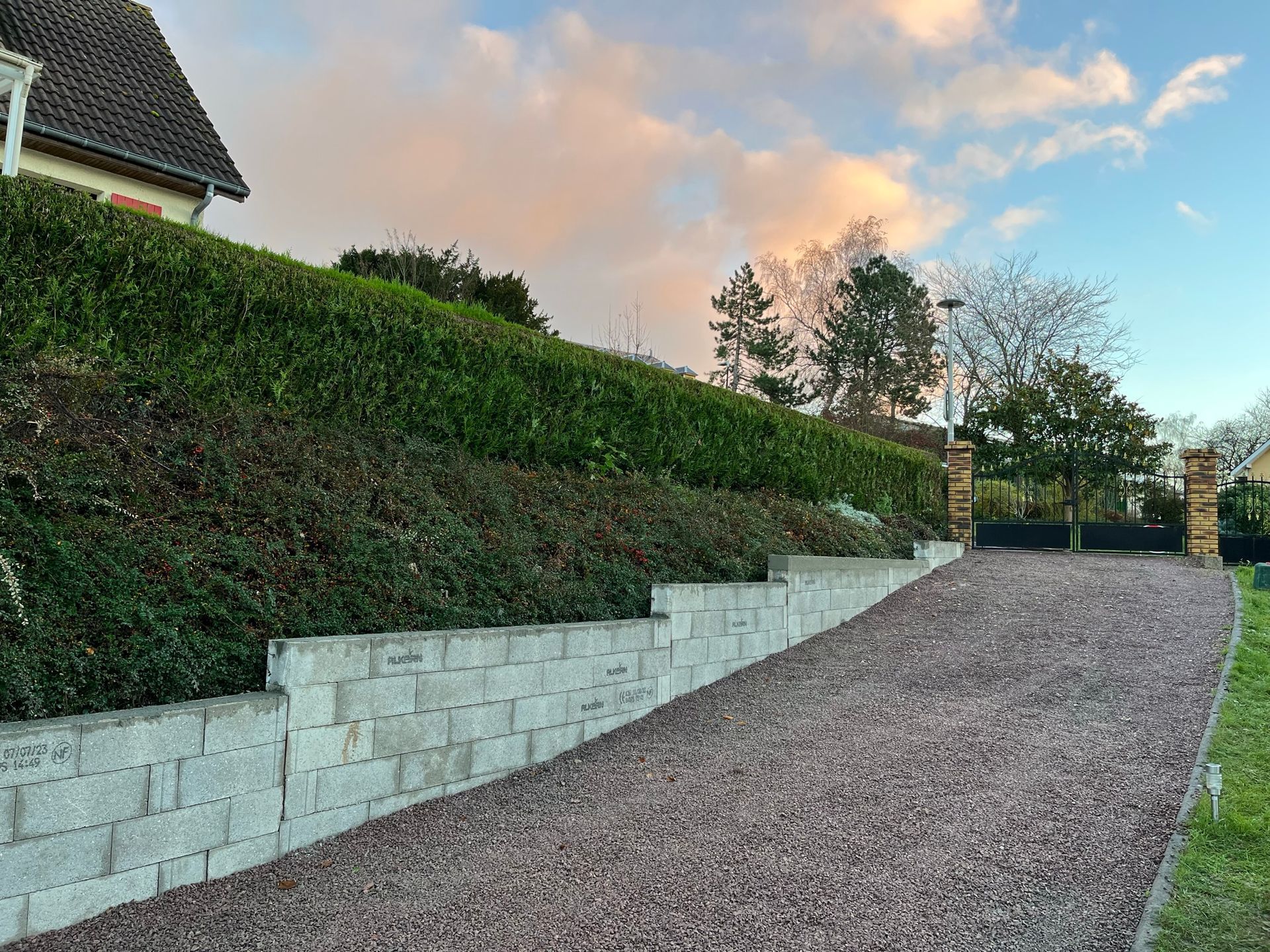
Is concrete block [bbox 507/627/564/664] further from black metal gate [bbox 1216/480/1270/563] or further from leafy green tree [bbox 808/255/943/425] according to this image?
leafy green tree [bbox 808/255/943/425]

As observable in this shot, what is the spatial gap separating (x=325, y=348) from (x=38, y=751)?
145 inches

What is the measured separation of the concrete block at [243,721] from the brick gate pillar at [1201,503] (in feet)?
48.3

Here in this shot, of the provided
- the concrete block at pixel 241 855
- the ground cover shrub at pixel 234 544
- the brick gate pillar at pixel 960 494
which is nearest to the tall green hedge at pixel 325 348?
the ground cover shrub at pixel 234 544

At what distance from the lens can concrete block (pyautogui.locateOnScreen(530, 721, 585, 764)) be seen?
448 centimetres

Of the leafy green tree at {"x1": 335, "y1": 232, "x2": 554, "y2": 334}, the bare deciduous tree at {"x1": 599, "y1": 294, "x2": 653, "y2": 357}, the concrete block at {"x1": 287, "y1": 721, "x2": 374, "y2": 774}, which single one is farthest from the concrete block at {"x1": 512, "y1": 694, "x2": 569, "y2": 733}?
the bare deciduous tree at {"x1": 599, "y1": 294, "x2": 653, "y2": 357}

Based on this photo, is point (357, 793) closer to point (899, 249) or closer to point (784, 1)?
point (784, 1)

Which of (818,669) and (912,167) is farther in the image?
(912,167)

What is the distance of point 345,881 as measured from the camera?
3.13m

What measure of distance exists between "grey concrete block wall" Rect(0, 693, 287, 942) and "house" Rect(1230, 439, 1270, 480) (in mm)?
29575

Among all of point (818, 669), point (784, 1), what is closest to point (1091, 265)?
point (784, 1)

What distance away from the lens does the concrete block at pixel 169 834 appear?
275cm

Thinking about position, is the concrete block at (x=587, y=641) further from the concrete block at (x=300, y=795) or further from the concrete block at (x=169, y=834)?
the concrete block at (x=169, y=834)

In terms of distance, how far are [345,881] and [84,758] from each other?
1116mm

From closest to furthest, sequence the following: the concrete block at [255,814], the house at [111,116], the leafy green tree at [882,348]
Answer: the concrete block at [255,814] → the house at [111,116] → the leafy green tree at [882,348]
